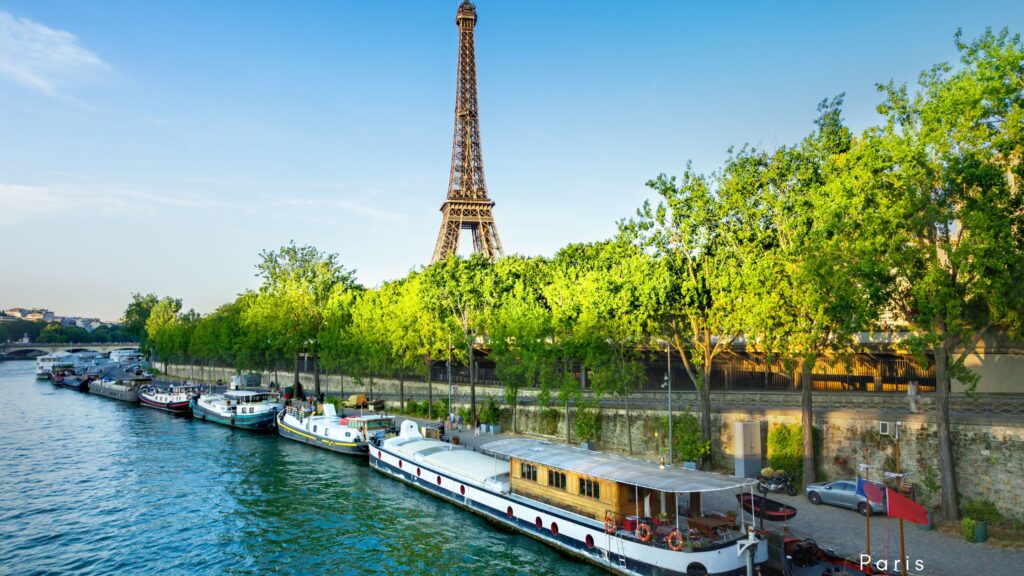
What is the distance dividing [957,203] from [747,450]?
48.9ft

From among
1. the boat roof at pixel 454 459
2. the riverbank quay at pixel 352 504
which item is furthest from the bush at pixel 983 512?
the boat roof at pixel 454 459

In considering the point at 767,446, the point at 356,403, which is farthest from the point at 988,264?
the point at 356,403

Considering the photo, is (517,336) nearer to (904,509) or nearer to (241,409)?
(904,509)

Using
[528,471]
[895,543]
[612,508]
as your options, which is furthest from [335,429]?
[895,543]

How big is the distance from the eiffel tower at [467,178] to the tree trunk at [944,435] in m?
71.4

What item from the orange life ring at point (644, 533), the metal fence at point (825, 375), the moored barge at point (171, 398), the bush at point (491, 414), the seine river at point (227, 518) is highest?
the metal fence at point (825, 375)

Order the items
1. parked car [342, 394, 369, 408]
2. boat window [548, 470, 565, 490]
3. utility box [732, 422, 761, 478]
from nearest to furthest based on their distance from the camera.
→ boat window [548, 470, 565, 490], utility box [732, 422, 761, 478], parked car [342, 394, 369, 408]

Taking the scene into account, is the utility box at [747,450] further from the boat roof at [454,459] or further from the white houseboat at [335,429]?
the white houseboat at [335,429]

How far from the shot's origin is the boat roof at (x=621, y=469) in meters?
22.8

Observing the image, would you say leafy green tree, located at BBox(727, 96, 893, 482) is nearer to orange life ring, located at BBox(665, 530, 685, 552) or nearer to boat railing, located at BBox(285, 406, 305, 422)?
orange life ring, located at BBox(665, 530, 685, 552)

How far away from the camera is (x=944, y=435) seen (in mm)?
25625

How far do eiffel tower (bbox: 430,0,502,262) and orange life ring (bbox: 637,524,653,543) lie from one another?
72.0m

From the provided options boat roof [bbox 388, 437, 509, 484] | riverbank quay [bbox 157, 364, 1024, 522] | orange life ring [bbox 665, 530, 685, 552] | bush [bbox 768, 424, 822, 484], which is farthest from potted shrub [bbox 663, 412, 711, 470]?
orange life ring [bbox 665, 530, 685, 552]

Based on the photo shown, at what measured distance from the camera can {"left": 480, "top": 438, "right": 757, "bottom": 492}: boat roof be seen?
22812 millimetres
